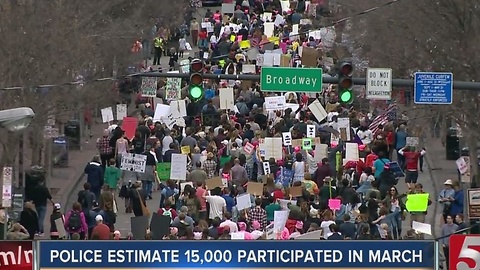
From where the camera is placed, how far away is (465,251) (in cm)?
1017

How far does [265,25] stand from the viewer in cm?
5922

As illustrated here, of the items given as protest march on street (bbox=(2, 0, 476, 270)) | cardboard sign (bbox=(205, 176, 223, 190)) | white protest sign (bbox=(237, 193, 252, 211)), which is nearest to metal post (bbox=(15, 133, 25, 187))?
protest march on street (bbox=(2, 0, 476, 270))

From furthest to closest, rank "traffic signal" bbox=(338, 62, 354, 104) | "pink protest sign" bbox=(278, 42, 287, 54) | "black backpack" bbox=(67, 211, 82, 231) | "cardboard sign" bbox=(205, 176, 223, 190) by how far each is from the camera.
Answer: "pink protest sign" bbox=(278, 42, 287, 54) → "cardboard sign" bbox=(205, 176, 223, 190) → "traffic signal" bbox=(338, 62, 354, 104) → "black backpack" bbox=(67, 211, 82, 231)

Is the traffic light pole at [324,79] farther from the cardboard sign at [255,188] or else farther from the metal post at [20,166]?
the metal post at [20,166]

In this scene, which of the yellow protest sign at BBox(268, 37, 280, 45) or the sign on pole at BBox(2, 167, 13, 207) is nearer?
the sign on pole at BBox(2, 167, 13, 207)

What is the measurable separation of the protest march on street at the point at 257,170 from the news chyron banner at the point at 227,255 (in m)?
3.93

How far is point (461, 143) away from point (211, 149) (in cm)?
701

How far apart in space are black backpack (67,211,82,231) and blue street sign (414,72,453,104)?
5765 mm

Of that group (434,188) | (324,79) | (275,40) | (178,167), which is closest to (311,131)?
(434,188)

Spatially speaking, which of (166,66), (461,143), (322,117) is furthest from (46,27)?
(166,66)

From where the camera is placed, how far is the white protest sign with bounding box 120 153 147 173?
30.6m

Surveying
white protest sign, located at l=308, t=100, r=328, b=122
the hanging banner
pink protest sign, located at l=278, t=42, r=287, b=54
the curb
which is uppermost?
pink protest sign, located at l=278, t=42, r=287, b=54

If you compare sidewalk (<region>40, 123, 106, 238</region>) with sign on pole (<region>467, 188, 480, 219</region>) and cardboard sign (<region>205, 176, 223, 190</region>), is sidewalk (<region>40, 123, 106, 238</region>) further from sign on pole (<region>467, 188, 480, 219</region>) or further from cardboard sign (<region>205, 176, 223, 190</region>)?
sign on pole (<region>467, 188, 480, 219</region>)

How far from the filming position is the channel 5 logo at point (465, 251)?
10.1 meters
